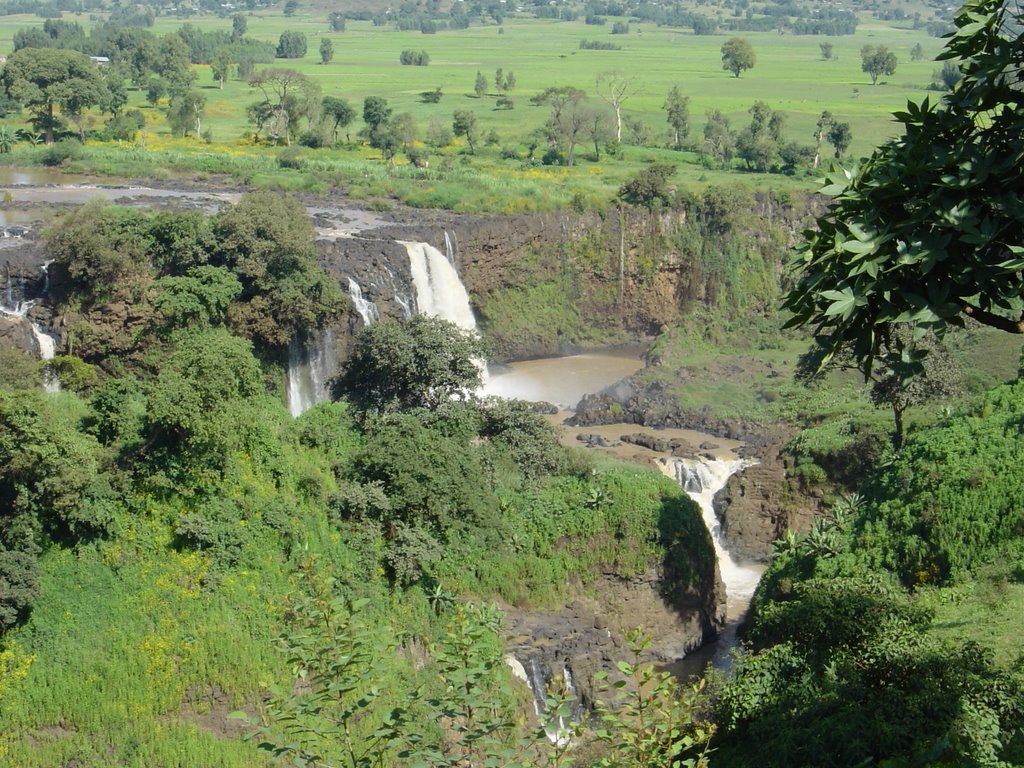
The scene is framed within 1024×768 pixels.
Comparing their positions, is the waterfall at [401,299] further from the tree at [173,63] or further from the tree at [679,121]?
the tree at [173,63]

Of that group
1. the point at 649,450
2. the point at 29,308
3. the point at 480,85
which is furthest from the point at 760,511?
the point at 480,85

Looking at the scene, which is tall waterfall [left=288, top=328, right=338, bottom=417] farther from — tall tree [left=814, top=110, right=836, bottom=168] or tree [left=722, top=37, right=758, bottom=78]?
tree [left=722, top=37, right=758, bottom=78]

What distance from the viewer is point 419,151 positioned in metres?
64.7

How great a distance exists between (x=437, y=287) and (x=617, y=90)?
55804 mm

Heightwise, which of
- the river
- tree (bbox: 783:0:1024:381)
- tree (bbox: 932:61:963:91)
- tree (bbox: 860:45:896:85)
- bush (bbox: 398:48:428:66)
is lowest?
the river

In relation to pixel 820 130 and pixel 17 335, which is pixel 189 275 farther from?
pixel 820 130

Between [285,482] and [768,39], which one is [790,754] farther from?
[768,39]

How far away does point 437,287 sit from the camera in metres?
42.6

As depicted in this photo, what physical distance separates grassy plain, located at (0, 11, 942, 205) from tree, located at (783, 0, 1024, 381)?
41.7 m

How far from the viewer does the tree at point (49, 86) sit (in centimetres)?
6569

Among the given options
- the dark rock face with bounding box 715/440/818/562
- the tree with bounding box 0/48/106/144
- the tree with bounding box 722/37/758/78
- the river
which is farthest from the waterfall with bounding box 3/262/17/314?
the tree with bounding box 722/37/758/78

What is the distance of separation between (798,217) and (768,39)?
10902 centimetres

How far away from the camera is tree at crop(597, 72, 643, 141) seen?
7984 cm

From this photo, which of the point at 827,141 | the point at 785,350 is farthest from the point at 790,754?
the point at 827,141
